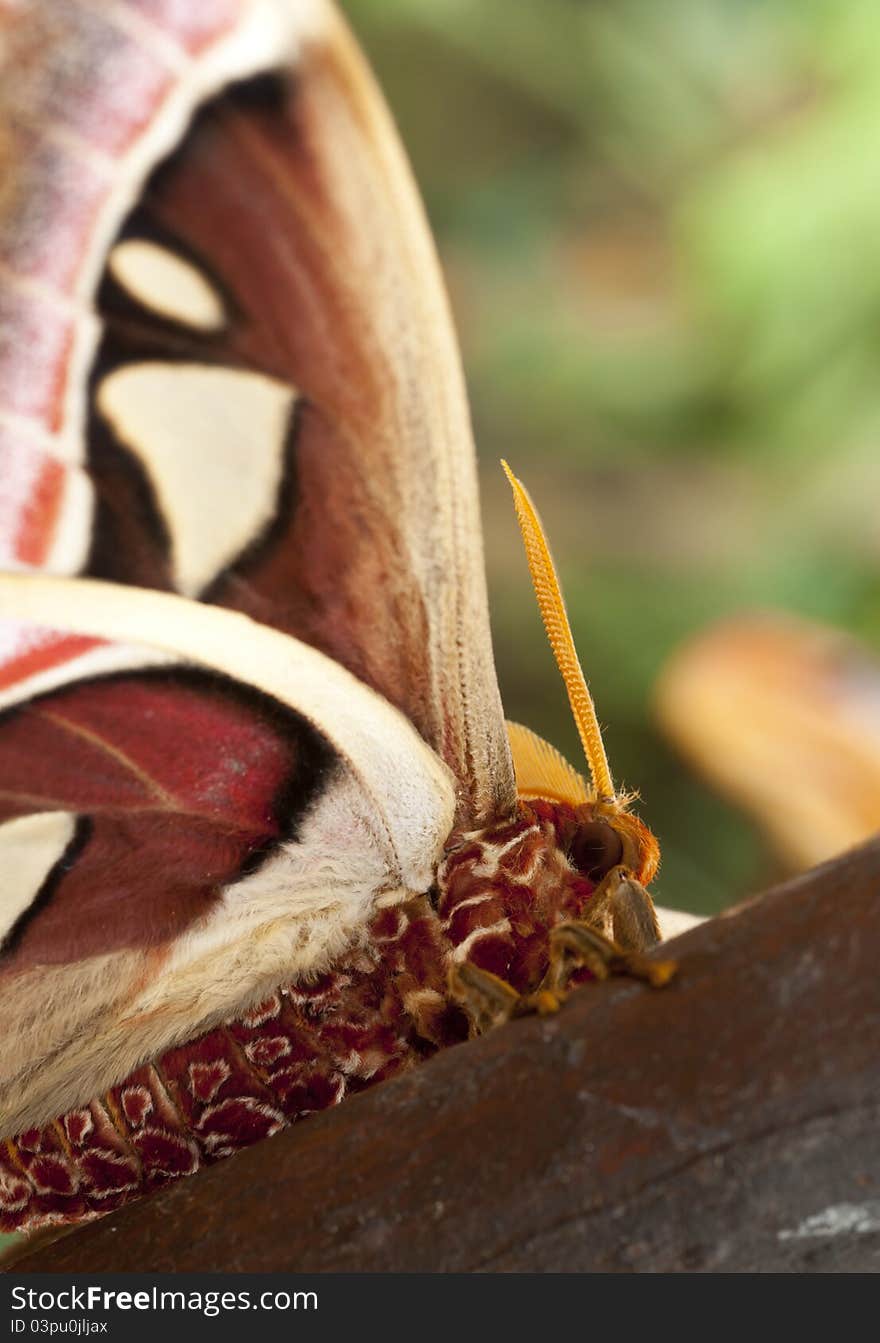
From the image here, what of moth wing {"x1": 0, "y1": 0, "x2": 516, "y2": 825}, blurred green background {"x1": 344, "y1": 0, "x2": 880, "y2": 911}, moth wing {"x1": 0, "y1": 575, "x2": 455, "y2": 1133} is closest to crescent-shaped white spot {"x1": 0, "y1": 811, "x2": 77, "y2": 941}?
moth wing {"x1": 0, "y1": 575, "x2": 455, "y2": 1133}

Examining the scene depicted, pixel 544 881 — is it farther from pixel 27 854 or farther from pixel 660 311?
pixel 660 311

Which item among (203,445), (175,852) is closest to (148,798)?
(175,852)

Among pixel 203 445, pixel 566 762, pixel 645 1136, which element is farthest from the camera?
pixel 566 762

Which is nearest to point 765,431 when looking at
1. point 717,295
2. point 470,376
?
point 717,295

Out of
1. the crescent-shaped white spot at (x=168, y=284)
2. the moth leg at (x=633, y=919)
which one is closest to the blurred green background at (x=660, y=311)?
the moth leg at (x=633, y=919)

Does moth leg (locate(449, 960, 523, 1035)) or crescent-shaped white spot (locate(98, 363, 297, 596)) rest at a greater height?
crescent-shaped white spot (locate(98, 363, 297, 596))

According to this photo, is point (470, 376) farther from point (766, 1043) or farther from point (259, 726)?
point (766, 1043)

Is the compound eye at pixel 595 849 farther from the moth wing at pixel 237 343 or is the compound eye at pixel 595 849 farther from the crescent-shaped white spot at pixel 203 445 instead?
the crescent-shaped white spot at pixel 203 445

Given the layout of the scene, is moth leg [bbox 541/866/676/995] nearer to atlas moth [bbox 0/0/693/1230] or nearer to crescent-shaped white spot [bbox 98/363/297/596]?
atlas moth [bbox 0/0/693/1230]
